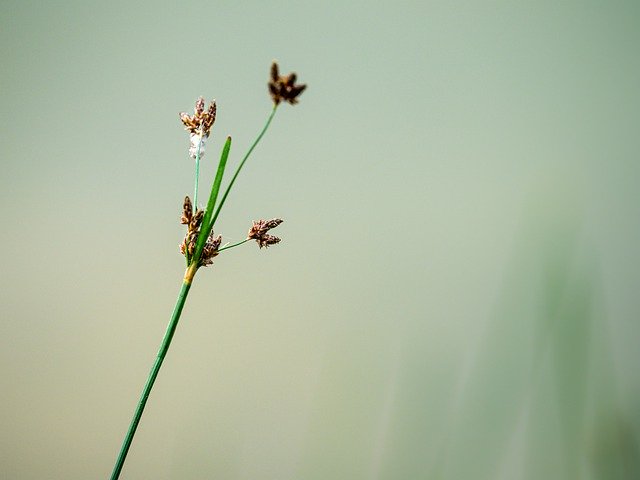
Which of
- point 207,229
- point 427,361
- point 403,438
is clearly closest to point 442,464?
Answer: point 403,438

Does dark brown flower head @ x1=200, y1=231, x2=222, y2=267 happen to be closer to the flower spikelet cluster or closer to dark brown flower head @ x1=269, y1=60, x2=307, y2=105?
the flower spikelet cluster

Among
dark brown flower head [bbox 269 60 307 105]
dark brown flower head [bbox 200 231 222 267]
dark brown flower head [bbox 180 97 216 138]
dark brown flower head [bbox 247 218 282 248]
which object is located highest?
dark brown flower head [bbox 180 97 216 138]

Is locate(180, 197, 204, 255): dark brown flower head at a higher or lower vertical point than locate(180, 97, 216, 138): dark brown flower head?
lower

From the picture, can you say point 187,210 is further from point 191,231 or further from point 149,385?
point 149,385

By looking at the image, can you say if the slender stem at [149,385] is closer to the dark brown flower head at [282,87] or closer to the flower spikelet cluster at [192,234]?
the flower spikelet cluster at [192,234]

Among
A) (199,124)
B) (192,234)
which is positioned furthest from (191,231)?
(199,124)

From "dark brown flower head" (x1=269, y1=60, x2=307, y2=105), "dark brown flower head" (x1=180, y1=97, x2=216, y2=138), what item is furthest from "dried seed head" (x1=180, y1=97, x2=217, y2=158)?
"dark brown flower head" (x1=269, y1=60, x2=307, y2=105)

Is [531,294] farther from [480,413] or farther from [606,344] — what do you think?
[480,413]
